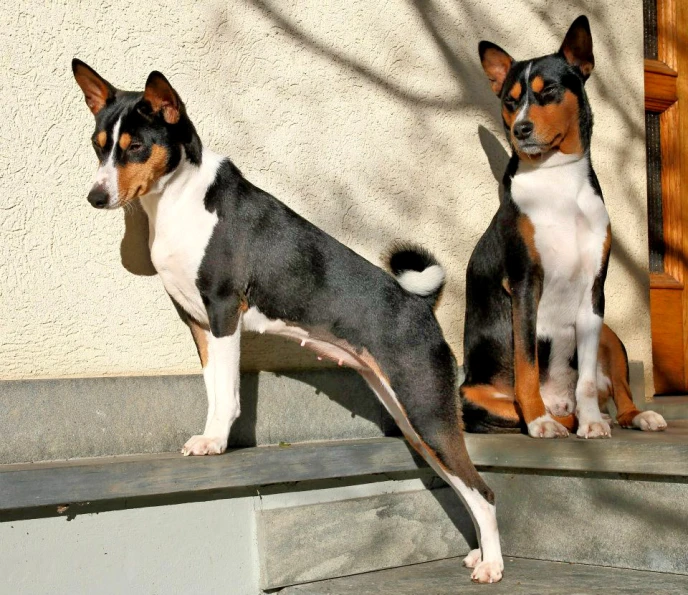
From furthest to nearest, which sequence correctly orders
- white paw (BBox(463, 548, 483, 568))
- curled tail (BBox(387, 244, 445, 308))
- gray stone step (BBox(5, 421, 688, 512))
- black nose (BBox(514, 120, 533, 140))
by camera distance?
black nose (BBox(514, 120, 533, 140))
curled tail (BBox(387, 244, 445, 308))
white paw (BBox(463, 548, 483, 568))
gray stone step (BBox(5, 421, 688, 512))

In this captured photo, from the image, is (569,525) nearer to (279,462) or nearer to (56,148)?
(279,462)

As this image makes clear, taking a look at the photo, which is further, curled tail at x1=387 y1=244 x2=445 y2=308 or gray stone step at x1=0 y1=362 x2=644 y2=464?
curled tail at x1=387 y1=244 x2=445 y2=308

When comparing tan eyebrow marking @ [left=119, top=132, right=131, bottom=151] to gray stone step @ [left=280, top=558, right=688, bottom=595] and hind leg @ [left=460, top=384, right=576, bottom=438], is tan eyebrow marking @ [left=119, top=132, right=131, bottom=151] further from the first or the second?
hind leg @ [left=460, top=384, right=576, bottom=438]

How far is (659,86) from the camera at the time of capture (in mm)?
5223

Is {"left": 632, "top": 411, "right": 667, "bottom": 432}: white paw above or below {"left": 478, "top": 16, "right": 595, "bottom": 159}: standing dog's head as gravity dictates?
below

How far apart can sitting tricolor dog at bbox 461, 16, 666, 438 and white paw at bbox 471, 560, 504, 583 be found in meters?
0.58

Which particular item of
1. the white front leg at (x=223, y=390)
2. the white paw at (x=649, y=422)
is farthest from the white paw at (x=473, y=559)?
the white front leg at (x=223, y=390)

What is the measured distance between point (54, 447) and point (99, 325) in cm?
50

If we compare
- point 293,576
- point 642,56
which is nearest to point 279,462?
point 293,576

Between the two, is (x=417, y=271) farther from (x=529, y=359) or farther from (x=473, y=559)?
(x=473, y=559)

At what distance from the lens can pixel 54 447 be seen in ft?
9.93

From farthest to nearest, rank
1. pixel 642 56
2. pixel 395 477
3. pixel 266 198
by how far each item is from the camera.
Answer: pixel 642 56
pixel 395 477
pixel 266 198

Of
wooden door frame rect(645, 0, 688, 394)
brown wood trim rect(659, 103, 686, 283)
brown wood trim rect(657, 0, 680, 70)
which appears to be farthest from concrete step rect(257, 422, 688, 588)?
brown wood trim rect(657, 0, 680, 70)

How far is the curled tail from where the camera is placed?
10.9 feet
